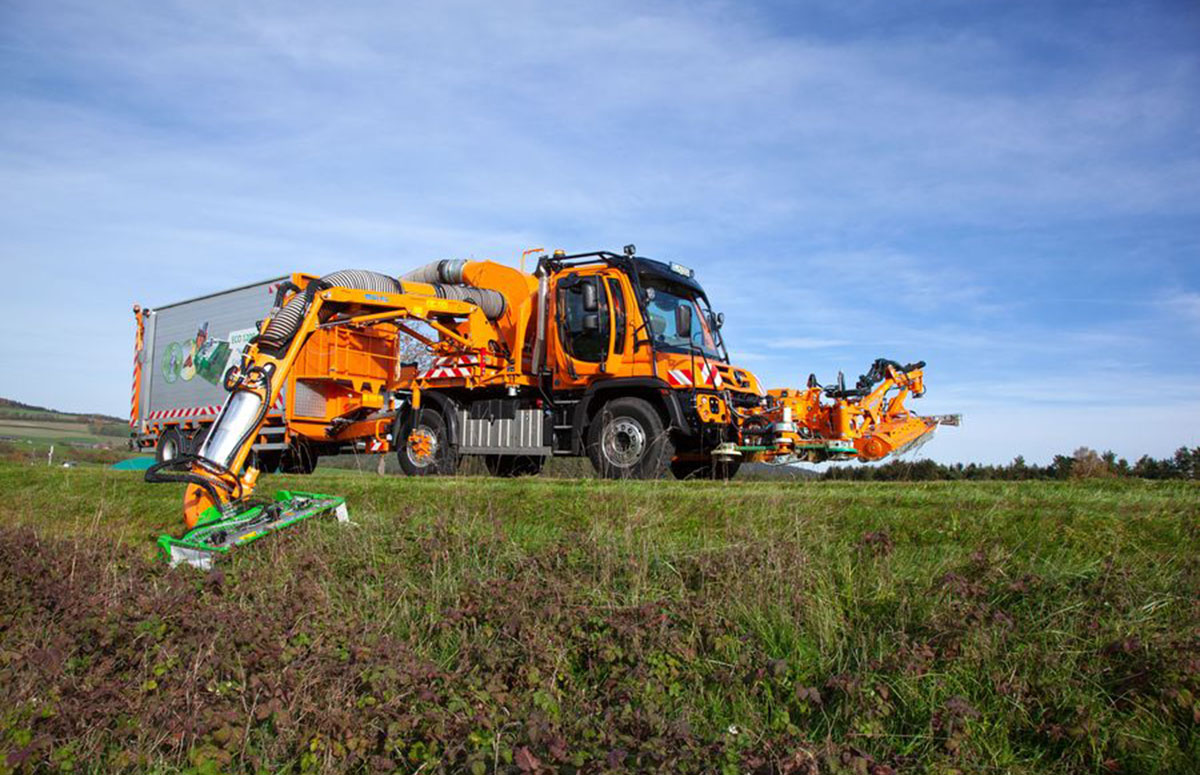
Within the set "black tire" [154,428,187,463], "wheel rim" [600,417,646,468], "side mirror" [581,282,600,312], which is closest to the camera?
"wheel rim" [600,417,646,468]

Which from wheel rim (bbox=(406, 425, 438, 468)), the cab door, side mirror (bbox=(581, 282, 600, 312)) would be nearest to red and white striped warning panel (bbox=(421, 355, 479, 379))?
wheel rim (bbox=(406, 425, 438, 468))

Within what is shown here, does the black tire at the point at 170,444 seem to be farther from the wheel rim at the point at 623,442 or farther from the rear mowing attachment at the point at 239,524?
the rear mowing attachment at the point at 239,524

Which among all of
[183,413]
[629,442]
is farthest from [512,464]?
[183,413]

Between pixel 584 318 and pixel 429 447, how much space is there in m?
3.42

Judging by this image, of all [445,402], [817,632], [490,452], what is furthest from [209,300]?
[817,632]

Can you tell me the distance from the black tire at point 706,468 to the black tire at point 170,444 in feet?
30.9

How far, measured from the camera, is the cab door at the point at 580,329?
37.2 feet

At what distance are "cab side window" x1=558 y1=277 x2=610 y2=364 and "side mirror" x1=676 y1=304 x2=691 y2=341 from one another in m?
0.92

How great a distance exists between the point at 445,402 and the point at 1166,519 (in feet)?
31.4

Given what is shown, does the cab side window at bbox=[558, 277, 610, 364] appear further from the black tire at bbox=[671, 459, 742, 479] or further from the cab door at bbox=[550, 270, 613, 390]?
the black tire at bbox=[671, 459, 742, 479]

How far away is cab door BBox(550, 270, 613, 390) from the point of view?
11.3m

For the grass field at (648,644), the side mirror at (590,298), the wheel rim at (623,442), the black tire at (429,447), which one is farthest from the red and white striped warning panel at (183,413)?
the grass field at (648,644)

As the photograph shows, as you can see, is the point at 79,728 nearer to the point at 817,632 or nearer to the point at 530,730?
the point at 530,730

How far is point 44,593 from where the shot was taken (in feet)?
18.9
